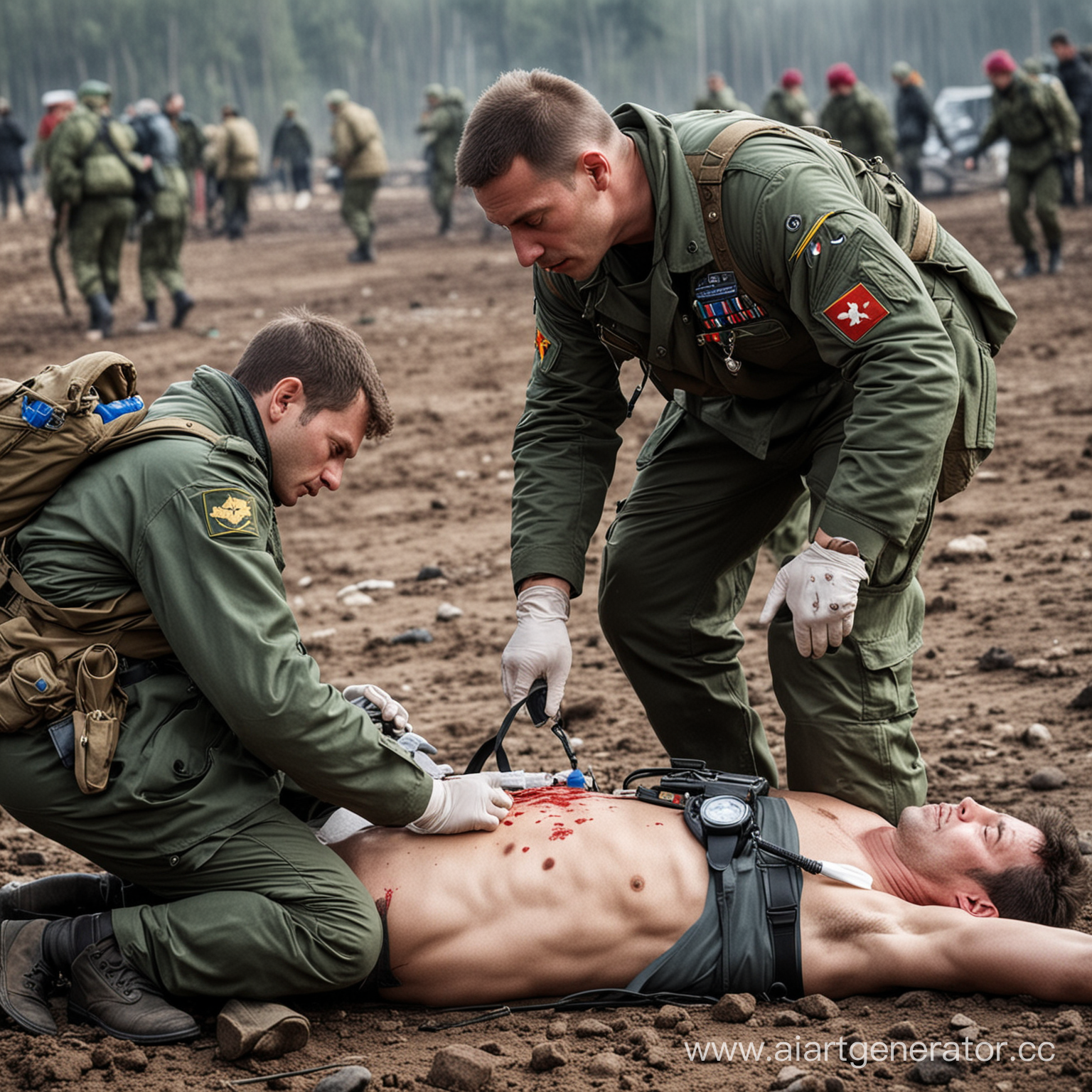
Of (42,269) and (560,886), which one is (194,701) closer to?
(560,886)

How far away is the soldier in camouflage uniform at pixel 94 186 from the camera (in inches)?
442

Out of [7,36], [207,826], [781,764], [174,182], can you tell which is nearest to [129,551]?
[207,826]

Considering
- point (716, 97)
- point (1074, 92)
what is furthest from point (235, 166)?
point (1074, 92)

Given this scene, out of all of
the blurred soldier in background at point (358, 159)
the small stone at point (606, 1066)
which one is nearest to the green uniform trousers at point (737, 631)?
the small stone at point (606, 1066)

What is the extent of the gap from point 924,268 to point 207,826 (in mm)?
2090

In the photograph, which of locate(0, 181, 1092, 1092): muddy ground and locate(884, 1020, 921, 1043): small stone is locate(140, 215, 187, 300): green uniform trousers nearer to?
locate(0, 181, 1092, 1092): muddy ground

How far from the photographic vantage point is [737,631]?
12.5ft

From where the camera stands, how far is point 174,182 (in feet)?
39.3

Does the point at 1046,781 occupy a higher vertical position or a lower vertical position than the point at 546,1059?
lower

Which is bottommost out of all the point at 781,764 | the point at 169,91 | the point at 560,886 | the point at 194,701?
the point at 781,764

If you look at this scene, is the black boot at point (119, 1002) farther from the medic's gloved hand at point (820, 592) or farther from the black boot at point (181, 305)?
the black boot at point (181, 305)

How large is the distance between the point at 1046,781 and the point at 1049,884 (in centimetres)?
98

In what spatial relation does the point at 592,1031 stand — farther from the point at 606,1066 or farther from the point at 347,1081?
the point at 347,1081

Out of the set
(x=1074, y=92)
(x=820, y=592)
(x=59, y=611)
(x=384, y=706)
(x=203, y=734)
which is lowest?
(x=384, y=706)
